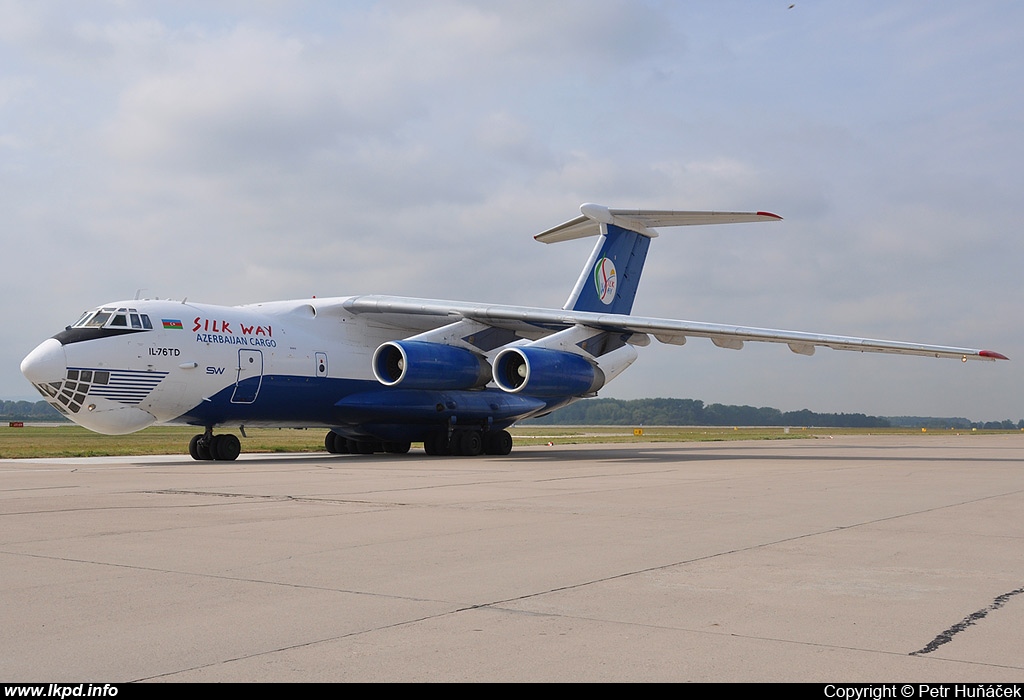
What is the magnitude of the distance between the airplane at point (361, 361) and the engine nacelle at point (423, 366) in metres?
0.03

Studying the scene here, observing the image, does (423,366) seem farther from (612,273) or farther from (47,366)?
(612,273)

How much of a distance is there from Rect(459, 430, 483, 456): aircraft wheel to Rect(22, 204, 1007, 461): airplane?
3cm

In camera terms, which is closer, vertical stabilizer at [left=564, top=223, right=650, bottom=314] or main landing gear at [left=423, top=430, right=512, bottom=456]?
main landing gear at [left=423, top=430, right=512, bottom=456]

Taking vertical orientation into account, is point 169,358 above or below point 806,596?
above

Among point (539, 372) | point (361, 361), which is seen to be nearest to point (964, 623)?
point (539, 372)

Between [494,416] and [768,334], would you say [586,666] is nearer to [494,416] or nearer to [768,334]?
[768,334]

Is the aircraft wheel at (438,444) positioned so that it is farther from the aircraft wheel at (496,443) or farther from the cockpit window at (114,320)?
the cockpit window at (114,320)

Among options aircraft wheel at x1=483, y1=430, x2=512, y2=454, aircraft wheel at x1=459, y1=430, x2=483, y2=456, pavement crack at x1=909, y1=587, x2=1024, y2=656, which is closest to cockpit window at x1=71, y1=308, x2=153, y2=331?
aircraft wheel at x1=459, y1=430, x2=483, y2=456

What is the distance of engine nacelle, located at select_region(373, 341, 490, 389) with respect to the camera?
18.6 meters

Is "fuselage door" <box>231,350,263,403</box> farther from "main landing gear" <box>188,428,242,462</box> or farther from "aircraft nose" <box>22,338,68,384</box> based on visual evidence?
"aircraft nose" <box>22,338,68,384</box>

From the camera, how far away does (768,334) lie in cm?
1881

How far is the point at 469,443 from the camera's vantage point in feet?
69.5
